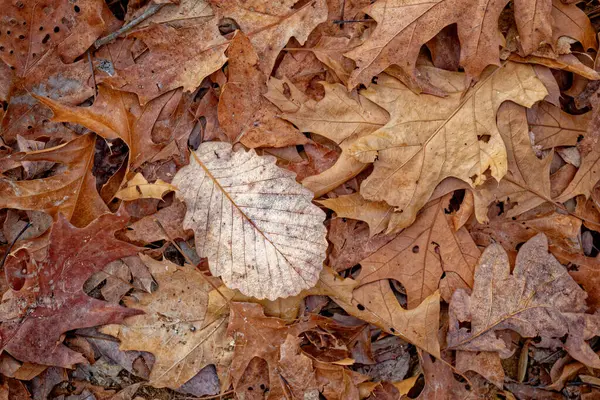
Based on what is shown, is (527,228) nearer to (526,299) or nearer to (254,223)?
(526,299)

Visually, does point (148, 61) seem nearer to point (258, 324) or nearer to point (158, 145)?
point (158, 145)

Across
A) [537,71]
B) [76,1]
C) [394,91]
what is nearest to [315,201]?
[394,91]

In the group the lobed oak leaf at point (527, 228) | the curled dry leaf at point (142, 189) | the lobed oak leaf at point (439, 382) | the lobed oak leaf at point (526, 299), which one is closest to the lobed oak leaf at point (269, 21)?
the curled dry leaf at point (142, 189)

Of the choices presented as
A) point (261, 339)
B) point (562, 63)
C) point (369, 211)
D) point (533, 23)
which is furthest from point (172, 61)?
point (562, 63)

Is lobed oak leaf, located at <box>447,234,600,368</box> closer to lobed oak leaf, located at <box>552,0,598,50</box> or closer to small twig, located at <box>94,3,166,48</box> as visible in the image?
lobed oak leaf, located at <box>552,0,598,50</box>

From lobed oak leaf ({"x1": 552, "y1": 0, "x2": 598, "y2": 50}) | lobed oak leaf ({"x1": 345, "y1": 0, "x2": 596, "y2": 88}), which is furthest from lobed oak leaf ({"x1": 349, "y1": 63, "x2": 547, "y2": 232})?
lobed oak leaf ({"x1": 552, "y1": 0, "x2": 598, "y2": 50})

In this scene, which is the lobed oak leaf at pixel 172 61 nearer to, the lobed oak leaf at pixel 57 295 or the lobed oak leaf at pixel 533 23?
the lobed oak leaf at pixel 57 295

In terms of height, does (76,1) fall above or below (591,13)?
above
